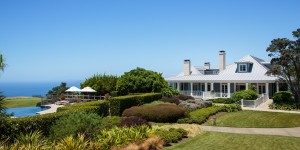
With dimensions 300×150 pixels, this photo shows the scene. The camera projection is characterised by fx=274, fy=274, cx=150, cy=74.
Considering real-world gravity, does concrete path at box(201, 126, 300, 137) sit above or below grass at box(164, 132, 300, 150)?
below

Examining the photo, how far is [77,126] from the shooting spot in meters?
12.3

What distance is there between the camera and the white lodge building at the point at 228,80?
129 feet

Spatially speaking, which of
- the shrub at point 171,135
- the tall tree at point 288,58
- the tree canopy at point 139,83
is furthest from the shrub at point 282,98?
the shrub at point 171,135

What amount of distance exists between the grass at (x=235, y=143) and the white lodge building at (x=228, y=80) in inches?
899

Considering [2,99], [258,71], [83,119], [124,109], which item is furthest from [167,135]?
[258,71]

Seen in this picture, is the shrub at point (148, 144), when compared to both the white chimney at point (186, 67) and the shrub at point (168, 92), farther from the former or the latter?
the white chimney at point (186, 67)

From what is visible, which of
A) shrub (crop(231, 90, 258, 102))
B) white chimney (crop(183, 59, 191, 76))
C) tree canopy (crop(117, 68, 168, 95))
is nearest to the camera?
shrub (crop(231, 90, 258, 102))

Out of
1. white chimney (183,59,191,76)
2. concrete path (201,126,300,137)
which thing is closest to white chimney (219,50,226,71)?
white chimney (183,59,191,76)

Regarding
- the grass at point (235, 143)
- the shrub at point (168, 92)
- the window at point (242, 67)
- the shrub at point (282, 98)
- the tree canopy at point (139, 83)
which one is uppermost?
the window at point (242, 67)

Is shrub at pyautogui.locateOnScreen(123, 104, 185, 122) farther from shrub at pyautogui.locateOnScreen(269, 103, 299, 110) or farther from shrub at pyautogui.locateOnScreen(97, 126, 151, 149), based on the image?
shrub at pyautogui.locateOnScreen(269, 103, 299, 110)

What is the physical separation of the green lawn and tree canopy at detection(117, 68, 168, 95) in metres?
12.0

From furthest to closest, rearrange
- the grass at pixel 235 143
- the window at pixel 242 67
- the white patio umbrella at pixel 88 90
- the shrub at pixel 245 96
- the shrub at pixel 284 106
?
the window at pixel 242 67 < the white patio umbrella at pixel 88 90 < the shrub at pixel 245 96 < the shrub at pixel 284 106 < the grass at pixel 235 143

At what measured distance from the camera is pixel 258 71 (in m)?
41.4

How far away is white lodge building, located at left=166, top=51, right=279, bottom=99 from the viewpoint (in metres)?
39.3
